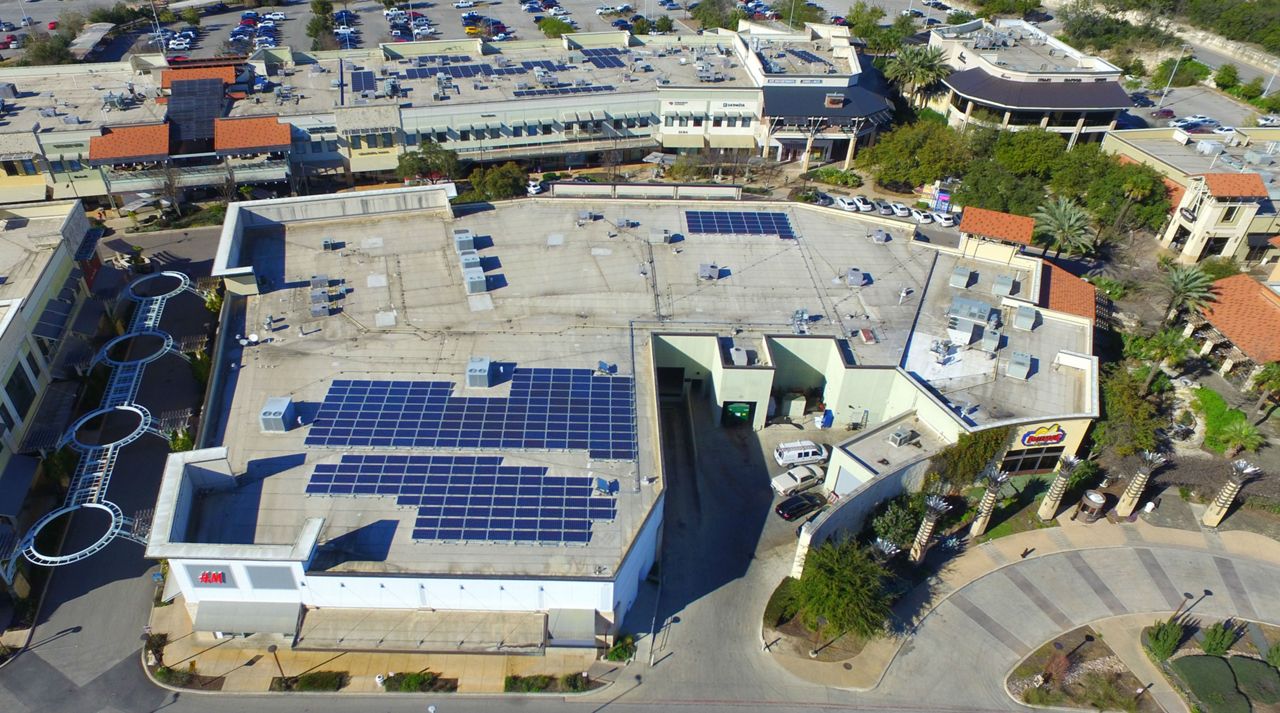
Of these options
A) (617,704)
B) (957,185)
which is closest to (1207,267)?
(957,185)

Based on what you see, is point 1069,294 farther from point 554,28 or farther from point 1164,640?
point 554,28

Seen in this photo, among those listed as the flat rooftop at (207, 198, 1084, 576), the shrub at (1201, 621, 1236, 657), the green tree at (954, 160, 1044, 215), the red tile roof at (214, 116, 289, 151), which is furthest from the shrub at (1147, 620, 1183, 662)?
the red tile roof at (214, 116, 289, 151)

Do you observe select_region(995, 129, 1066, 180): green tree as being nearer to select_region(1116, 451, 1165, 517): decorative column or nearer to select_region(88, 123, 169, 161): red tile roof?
select_region(1116, 451, 1165, 517): decorative column

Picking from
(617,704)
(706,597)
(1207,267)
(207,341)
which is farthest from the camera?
(1207,267)

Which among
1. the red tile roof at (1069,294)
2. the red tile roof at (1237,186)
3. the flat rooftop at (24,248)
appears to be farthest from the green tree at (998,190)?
the flat rooftop at (24,248)

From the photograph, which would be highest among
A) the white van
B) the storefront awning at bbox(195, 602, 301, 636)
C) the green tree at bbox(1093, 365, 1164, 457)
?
the green tree at bbox(1093, 365, 1164, 457)

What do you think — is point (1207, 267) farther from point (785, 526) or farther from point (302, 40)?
point (302, 40)

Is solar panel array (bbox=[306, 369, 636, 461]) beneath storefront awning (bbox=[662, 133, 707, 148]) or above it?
above
